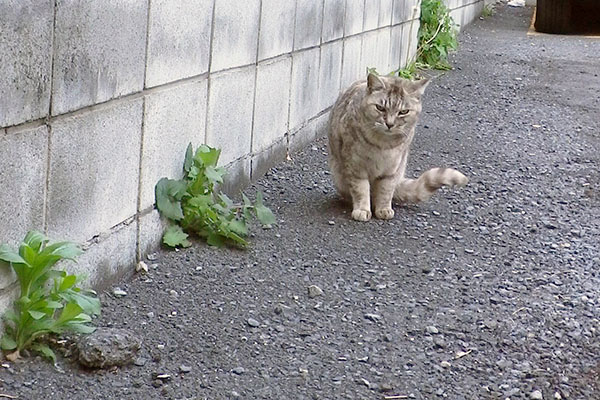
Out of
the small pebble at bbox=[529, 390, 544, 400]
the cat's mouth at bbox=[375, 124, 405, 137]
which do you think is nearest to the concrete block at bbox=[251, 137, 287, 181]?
the cat's mouth at bbox=[375, 124, 405, 137]

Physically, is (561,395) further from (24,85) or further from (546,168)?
(546,168)

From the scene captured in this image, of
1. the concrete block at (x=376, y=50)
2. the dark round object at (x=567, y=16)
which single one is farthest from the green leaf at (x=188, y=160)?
the dark round object at (x=567, y=16)

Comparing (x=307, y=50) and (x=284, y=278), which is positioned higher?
(x=307, y=50)

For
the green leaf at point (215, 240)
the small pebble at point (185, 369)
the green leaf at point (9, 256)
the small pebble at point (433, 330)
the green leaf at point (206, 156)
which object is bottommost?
the small pebble at point (185, 369)

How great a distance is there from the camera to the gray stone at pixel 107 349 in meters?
2.30

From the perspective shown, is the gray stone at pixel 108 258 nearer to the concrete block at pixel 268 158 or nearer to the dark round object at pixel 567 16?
the concrete block at pixel 268 158

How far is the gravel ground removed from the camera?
7.80 ft

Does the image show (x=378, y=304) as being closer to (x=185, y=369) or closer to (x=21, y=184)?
(x=185, y=369)

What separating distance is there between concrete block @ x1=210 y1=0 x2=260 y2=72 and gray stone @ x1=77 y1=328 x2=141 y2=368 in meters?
1.35

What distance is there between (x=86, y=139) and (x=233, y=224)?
87 centimetres

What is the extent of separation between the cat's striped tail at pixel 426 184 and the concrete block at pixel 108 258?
146 centimetres

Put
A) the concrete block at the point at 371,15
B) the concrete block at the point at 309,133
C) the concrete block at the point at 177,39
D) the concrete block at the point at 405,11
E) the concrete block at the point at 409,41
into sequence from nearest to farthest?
the concrete block at the point at 177,39, the concrete block at the point at 309,133, the concrete block at the point at 371,15, the concrete block at the point at 405,11, the concrete block at the point at 409,41

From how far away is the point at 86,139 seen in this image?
8.37ft

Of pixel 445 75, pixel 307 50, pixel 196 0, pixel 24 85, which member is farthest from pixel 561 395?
pixel 445 75
